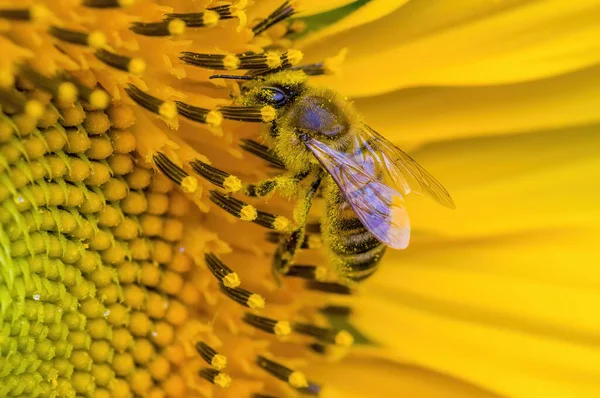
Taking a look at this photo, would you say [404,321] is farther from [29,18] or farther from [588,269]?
[29,18]

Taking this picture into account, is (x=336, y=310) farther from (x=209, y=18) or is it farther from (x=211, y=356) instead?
(x=209, y=18)

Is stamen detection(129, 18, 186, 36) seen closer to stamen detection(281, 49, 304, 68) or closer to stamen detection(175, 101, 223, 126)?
stamen detection(175, 101, 223, 126)

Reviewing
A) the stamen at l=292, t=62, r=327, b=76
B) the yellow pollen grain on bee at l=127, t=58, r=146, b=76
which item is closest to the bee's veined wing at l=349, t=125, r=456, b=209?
the stamen at l=292, t=62, r=327, b=76

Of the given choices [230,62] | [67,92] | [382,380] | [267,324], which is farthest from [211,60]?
[382,380]

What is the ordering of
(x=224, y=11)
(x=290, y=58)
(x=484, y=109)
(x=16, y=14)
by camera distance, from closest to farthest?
(x=16, y=14) → (x=224, y=11) → (x=290, y=58) → (x=484, y=109)

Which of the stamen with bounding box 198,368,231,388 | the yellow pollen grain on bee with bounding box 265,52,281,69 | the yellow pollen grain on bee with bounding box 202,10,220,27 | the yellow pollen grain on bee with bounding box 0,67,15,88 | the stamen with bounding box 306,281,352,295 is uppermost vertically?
the yellow pollen grain on bee with bounding box 202,10,220,27

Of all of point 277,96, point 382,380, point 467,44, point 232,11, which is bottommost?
point 382,380

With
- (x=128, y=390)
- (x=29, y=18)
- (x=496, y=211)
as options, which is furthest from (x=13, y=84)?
(x=496, y=211)

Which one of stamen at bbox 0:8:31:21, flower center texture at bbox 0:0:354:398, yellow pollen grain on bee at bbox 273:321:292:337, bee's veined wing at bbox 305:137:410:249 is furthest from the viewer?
yellow pollen grain on bee at bbox 273:321:292:337
